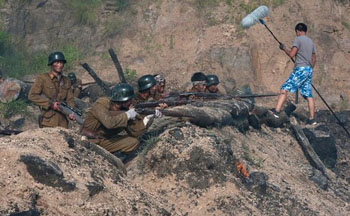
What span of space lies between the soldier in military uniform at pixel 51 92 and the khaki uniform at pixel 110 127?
1.05 metres

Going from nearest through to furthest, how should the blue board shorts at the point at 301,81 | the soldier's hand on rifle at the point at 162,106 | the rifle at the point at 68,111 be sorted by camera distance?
the rifle at the point at 68,111
the soldier's hand on rifle at the point at 162,106
the blue board shorts at the point at 301,81

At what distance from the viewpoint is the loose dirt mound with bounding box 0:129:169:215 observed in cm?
622

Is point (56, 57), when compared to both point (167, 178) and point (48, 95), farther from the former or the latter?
point (167, 178)

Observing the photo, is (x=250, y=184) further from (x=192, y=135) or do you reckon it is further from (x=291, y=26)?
(x=291, y=26)

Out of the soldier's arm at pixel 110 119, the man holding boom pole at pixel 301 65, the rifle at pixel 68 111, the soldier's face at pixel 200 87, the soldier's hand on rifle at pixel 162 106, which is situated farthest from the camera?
the soldier's face at pixel 200 87

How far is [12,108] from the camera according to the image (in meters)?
15.2

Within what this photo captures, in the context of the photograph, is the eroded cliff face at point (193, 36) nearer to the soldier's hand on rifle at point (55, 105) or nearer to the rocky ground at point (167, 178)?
the rocky ground at point (167, 178)

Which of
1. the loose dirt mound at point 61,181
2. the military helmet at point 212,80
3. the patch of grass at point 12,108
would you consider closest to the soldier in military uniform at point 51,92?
the loose dirt mound at point 61,181

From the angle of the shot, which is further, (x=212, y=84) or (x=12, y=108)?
(x=12, y=108)

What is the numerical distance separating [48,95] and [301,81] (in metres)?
5.18

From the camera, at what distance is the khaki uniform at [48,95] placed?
30.5 ft

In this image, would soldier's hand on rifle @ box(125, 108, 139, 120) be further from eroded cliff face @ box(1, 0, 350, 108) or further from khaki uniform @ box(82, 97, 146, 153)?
eroded cliff face @ box(1, 0, 350, 108)

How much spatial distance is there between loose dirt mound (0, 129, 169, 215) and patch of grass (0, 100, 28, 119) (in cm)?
775

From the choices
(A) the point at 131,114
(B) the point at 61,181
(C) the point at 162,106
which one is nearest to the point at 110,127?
(A) the point at 131,114
